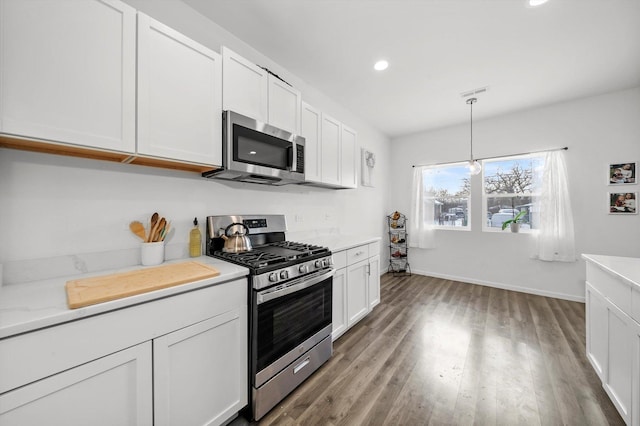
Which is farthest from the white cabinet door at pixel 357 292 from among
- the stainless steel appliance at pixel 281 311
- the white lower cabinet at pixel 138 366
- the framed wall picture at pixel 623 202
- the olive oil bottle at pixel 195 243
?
the framed wall picture at pixel 623 202

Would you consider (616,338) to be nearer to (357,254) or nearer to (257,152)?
(357,254)

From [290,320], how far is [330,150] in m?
1.88

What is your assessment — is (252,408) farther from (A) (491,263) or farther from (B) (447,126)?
(B) (447,126)

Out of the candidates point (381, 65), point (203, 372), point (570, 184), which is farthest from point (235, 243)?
point (570, 184)

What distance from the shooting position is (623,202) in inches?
122

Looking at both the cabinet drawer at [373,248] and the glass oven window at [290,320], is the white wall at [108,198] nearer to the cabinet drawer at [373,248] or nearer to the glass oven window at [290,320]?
the glass oven window at [290,320]

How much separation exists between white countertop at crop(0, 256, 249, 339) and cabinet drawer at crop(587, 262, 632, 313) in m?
2.21

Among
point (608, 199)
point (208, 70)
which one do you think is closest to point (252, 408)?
point (208, 70)

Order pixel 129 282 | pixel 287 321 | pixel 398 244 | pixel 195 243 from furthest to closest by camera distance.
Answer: pixel 398 244, pixel 195 243, pixel 287 321, pixel 129 282

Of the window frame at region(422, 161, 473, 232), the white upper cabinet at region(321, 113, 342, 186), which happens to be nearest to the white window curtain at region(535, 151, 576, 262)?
the window frame at region(422, 161, 473, 232)

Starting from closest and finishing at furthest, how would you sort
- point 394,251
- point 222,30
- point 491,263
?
point 222,30, point 491,263, point 394,251

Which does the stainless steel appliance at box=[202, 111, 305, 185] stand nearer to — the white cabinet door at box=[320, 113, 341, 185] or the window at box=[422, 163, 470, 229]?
the white cabinet door at box=[320, 113, 341, 185]

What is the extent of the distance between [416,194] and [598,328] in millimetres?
3194

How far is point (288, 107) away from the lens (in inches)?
86.7
